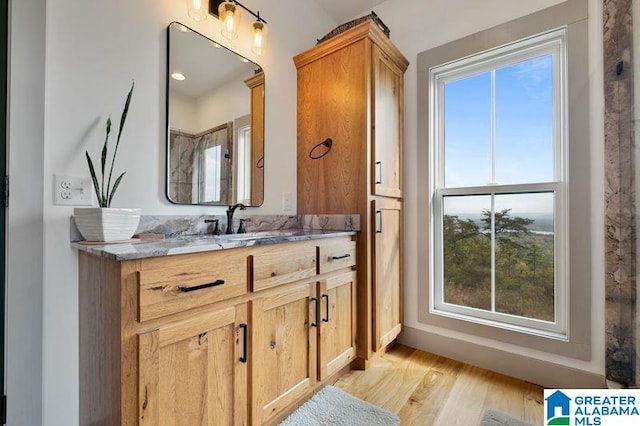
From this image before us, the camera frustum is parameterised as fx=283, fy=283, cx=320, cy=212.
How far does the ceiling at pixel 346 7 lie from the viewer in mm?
2318

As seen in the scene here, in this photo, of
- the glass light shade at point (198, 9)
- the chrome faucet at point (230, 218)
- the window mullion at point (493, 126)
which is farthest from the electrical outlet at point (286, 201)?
the window mullion at point (493, 126)

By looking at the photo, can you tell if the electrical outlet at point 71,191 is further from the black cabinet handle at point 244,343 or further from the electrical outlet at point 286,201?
the electrical outlet at point 286,201

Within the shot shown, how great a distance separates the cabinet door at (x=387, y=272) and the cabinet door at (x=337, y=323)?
7.1 inches

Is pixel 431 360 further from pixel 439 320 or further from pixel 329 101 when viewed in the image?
pixel 329 101

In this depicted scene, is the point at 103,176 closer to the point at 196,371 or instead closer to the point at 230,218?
the point at 230,218

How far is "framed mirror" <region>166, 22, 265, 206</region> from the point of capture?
57.7 inches

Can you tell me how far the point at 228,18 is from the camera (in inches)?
62.2

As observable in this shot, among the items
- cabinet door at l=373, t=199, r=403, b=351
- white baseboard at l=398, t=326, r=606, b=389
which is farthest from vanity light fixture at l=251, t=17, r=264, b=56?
white baseboard at l=398, t=326, r=606, b=389

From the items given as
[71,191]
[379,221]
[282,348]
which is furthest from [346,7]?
[282,348]

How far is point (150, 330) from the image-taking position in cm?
90

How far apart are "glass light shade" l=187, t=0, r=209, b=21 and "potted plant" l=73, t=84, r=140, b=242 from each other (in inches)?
24.9

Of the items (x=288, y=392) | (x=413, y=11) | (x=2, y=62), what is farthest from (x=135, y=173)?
(x=413, y=11)

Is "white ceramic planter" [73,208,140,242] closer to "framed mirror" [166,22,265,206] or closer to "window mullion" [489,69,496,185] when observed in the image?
"framed mirror" [166,22,265,206]

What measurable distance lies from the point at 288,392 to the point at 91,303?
920 mm
